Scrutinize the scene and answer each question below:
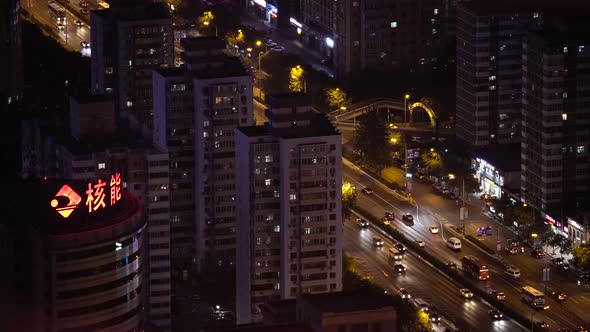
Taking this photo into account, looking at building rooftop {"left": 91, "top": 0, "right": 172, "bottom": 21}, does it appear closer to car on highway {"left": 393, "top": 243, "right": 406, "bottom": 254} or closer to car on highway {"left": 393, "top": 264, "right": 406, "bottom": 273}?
car on highway {"left": 393, "top": 243, "right": 406, "bottom": 254}

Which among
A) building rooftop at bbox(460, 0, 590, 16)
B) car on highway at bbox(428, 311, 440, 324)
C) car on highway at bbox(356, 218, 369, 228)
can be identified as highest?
building rooftop at bbox(460, 0, 590, 16)

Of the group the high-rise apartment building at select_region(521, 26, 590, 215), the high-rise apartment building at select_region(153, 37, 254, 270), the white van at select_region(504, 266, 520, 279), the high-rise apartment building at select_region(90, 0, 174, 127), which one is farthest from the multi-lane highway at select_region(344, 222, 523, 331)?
the high-rise apartment building at select_region(90, 0, 174, 127)

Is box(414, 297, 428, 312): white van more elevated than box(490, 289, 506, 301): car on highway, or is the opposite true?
box(490, 289, 506, 301): car on highway

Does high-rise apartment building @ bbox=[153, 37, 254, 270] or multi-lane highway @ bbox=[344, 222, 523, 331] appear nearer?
multi-lane highway @ bbox=[344, 222, 523, 331]

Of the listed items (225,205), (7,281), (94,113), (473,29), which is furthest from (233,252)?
(7,281)

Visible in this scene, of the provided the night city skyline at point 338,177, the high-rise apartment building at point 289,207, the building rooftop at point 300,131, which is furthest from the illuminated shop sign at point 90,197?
the building rooftop at point 300,131

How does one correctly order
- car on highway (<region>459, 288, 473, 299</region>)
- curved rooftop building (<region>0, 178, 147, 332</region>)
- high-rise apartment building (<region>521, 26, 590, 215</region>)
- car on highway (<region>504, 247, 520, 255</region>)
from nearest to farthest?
curved rooftop building (<region>0, 178, 147, 332</region>)
car on highway (<region>459, 288, 473, 299</region>)
car on highway (<region>504, 247, 520, 255</region>)
high-rise apartment building (<region>521, 26, 590, 215</region>)

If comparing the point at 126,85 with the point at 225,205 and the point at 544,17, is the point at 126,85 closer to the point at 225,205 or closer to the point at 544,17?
the point at 225,205
